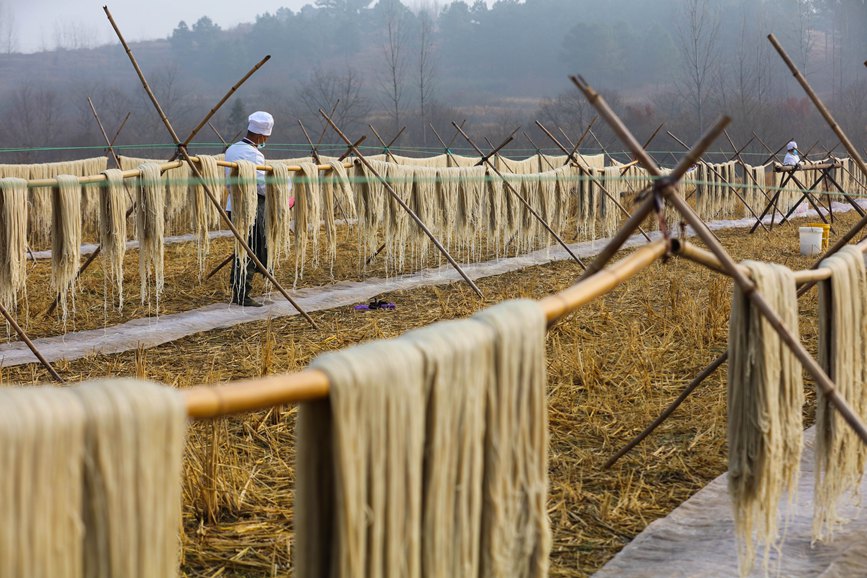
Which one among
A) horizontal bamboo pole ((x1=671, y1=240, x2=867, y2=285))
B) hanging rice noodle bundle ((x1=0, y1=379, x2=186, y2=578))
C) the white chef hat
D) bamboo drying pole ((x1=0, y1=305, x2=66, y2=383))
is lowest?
bamboo drying pole ((x1=0, y1=305, x2=66, y2=383))

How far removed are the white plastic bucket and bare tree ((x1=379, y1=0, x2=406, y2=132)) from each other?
108 feet

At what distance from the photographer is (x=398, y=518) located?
1.86m

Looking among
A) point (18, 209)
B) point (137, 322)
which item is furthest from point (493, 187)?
point (18, 209)

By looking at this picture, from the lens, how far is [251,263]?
9.30 metres

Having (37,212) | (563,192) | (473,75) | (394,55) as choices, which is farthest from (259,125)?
(473,75)

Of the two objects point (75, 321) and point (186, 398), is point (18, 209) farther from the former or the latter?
point (186, 398)

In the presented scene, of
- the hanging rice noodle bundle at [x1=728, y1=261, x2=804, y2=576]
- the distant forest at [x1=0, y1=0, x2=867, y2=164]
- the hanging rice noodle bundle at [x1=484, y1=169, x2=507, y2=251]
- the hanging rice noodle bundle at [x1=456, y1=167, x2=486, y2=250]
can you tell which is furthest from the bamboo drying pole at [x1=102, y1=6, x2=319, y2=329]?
the distant forest at [x1=0, y1=0, x2=867, y2=164]

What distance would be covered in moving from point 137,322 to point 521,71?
259 ft

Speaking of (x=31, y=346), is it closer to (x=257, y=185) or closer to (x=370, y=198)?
(x=257, y=185)

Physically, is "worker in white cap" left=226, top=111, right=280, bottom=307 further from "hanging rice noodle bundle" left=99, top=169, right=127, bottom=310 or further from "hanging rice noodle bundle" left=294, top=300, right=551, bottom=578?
"hanging rice noodle bundle" left=294, top=300, right=551, bottom=578

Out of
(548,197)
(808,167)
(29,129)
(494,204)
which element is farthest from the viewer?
(29,129)

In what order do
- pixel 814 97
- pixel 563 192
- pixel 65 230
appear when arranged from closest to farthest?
1. pixel 814 97
2. pixel 65 230
3. pixel 563 192

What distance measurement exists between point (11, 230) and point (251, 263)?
9.27 ft

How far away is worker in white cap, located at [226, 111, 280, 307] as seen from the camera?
8992 mm
